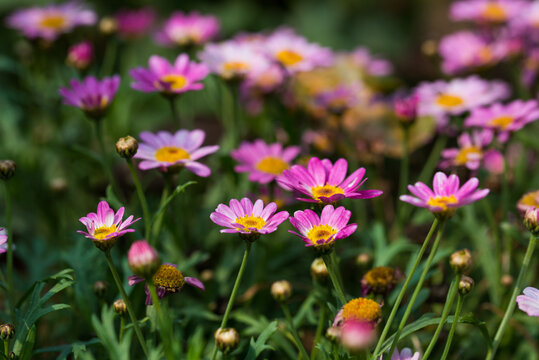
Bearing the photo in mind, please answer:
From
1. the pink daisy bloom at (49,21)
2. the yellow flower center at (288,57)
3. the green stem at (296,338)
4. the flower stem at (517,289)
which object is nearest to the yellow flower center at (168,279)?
the green stem at (296,338)

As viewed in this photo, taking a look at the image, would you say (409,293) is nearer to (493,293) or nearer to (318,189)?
(493,293)

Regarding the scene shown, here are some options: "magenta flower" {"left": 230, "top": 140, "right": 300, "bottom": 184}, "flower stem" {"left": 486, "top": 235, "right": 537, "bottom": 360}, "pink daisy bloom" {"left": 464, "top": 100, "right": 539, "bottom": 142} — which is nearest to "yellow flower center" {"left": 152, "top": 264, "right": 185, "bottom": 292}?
"magenta flower" {"left": 230, "top": 140, "right": 300, "bottom": 184}

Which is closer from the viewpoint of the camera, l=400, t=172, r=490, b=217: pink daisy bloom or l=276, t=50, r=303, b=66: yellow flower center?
l=400, t=172, r=490, b=217: pink daisy bloom

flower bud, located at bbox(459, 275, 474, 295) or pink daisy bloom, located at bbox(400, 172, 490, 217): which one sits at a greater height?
pink daisy bloom, located at bbox(400, 172, 490, 217)

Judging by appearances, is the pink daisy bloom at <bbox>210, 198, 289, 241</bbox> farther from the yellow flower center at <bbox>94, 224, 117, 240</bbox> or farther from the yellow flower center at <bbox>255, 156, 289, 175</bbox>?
the yellow flower center at <bbox>255, 156, 289, 175</bbox>

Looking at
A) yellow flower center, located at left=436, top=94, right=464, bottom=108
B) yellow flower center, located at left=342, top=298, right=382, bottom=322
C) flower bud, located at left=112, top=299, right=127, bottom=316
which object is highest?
yellow flower center, located at left=436, top=94, right=464, bottom=108

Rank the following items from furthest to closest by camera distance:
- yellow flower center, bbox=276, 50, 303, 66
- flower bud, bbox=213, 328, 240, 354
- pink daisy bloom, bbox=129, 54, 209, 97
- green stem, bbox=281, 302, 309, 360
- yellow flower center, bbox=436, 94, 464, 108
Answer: yellow flower center, bbox=276, 50, 303, 66, yellow flower center, bbox=436, 94, 464, 108, pink daisy bloom, bbox=129, 54, 209, 97, green stem, bbox=281, 302, 309, 360, flower bud, bbox=213, 328, 240, 354

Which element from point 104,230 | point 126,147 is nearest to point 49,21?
point 126,147
